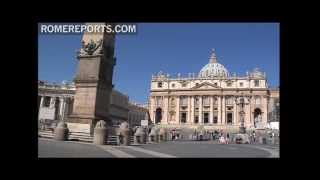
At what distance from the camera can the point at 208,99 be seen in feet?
286

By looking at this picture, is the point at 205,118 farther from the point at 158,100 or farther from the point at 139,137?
the point at 139,137

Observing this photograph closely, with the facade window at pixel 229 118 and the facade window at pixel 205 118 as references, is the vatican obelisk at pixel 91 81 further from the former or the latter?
the facade window at pixel 205 118

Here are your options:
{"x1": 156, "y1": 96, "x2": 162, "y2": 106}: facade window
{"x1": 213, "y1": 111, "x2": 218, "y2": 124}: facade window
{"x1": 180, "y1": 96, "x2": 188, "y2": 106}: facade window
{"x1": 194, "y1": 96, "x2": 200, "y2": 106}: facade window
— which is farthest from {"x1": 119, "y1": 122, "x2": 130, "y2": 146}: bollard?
{"x1": 156, "y1": 96, "x2": 162, "y2": 106}: facade window

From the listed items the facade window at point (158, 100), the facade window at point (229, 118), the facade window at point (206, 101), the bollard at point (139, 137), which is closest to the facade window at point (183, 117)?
the facade window at point (206, 101)

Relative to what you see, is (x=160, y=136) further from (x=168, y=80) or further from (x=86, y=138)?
(x=168, y=80)

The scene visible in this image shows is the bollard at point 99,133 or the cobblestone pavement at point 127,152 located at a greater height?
the bollard at point 99,133

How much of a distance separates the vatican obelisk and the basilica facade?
64.5 metres

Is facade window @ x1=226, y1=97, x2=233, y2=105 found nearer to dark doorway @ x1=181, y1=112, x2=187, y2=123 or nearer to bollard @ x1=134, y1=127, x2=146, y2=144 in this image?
dark doorway @ x1=181, y1=112, x2=187, y2=123

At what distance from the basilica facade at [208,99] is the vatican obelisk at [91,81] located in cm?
6450

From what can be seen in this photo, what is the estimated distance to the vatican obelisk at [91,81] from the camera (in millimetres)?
16234

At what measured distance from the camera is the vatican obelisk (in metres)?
16.2
